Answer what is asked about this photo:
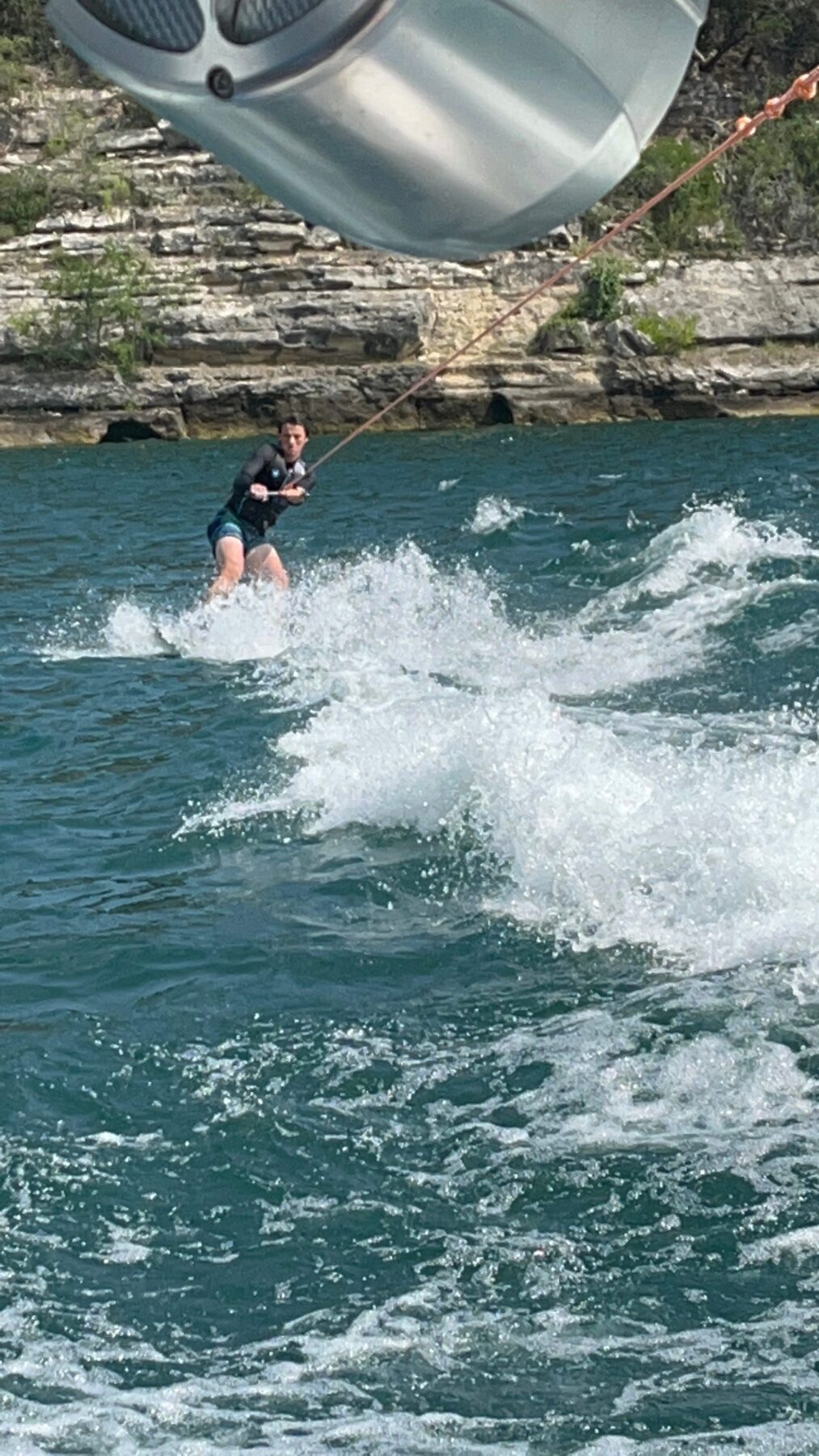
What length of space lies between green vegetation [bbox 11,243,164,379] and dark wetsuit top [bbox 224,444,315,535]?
19.0 meters

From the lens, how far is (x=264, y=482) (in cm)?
1478

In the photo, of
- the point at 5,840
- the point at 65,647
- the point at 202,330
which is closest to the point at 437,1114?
the point at 5,840

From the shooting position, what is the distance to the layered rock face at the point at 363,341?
32.7 meters

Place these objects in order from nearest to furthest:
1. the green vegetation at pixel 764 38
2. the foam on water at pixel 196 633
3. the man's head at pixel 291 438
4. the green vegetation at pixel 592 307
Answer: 1. the foam on water at pixel 196 633
2. the man's head at pixel 291 438
3. the green vegetation at pixel 592 307
4. the green vegetation at pixel 764 38

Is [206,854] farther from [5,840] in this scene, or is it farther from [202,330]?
[202,330]

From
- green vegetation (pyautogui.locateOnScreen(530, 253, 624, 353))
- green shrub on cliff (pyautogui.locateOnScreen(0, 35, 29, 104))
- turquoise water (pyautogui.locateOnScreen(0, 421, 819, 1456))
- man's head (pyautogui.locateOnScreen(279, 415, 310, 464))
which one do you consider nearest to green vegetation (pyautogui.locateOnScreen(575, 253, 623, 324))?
green vegetation (pyautogui.locateOnScreen(530, 253, 624, 353))

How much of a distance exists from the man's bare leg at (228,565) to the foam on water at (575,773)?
3.01 feet

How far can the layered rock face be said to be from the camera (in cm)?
3272

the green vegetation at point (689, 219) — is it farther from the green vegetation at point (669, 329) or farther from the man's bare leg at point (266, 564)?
the man's bare leg at point (266, 564)

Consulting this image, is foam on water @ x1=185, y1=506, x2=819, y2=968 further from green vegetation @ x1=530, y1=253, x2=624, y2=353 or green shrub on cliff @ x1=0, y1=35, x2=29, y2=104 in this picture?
green shrub on cliff @ x1=0, y1=35, x2=29, y2=104

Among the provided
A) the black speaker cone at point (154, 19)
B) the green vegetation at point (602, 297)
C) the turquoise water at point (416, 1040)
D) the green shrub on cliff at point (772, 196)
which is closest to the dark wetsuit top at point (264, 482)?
the turquoise water at point (416, 1040)

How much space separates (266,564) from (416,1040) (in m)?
9.16

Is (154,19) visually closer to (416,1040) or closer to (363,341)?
(416,1040)

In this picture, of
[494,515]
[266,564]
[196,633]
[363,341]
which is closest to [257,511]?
[266,564]
